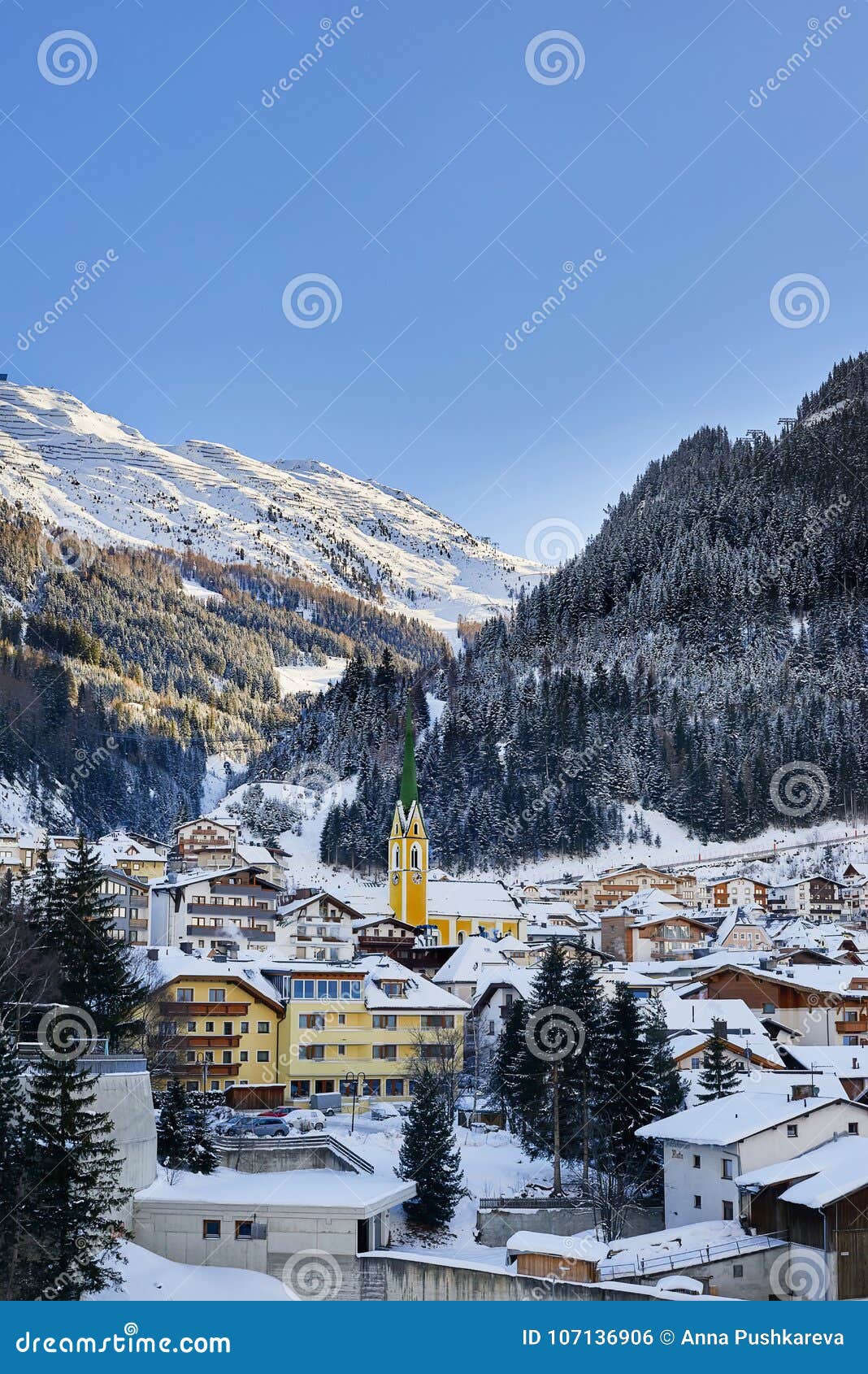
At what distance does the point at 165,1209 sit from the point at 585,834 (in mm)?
97208

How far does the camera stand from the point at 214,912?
73.5 meters

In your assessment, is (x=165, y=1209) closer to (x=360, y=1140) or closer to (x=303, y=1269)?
(x=303, y=1269)

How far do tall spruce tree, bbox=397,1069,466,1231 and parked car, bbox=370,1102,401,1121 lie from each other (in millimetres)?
9164

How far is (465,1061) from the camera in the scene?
58062 millimetres

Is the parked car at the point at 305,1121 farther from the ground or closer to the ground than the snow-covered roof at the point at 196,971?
closer to the ground

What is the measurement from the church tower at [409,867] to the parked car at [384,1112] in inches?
1679

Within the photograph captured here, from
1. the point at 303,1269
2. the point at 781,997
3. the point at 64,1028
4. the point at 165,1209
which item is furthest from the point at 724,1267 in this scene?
the point at 781,997

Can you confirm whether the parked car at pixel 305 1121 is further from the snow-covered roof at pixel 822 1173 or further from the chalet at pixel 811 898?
the chalet at pixel 811 898

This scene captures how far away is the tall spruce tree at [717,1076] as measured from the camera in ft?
152

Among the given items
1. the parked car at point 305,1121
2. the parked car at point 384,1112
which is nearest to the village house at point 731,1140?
the parked car at point 305,1121

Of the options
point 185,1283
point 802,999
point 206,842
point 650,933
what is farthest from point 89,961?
point 206,842

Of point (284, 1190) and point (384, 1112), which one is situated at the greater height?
point (284, 1190)

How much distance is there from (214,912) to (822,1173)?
4320 cm

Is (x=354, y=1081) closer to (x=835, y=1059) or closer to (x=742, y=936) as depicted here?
(x=835, y=1059)
